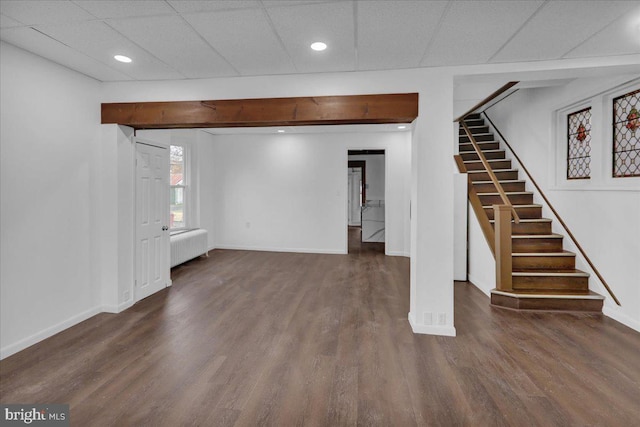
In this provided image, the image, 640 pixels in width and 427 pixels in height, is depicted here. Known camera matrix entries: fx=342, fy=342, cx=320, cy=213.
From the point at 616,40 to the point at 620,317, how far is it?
8.83ft

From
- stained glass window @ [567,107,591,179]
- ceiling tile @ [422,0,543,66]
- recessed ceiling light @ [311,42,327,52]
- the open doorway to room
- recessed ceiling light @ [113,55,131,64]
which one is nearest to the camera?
ceiling tile @ [422,0,543,66]

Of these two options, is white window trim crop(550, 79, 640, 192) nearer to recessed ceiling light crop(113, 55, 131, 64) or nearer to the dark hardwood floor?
the dark hardwood floor

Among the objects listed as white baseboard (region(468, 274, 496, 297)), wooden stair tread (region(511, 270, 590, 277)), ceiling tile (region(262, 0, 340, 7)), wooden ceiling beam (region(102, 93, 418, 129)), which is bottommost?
white baseboard (region(468, 274, 496, 297))

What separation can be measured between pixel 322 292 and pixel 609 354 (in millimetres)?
2903

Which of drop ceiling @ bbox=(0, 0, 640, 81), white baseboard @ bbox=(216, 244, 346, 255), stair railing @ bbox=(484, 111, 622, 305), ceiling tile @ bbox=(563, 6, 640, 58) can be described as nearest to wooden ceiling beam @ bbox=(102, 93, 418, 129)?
drop ceiling @ bbox=(0, 0, 640, 81)

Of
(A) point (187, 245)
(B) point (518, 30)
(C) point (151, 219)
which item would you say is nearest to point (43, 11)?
(C) point (151, 219)

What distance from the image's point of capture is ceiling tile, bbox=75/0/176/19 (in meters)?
2.12

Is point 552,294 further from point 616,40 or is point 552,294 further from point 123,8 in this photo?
point 123,8

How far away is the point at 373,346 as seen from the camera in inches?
116

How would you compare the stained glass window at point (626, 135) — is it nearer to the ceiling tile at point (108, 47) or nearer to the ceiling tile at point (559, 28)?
the ceiling tile at point (559, 28)

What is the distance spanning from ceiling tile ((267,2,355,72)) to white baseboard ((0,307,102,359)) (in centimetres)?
326

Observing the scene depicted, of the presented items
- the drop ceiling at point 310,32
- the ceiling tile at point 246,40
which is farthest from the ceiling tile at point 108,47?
the ceiling tile at point 246,40

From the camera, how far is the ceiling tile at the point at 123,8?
2.12 metres

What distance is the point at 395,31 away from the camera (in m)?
2.49
